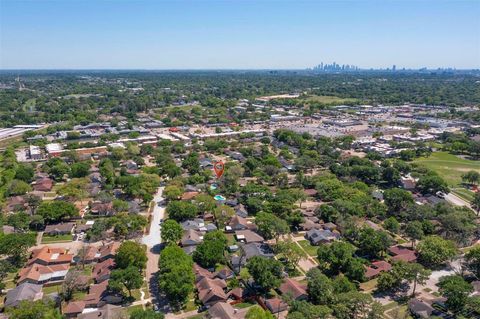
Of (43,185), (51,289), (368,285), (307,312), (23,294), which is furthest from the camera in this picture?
(43,185)

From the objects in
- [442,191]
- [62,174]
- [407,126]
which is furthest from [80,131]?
[407,126]

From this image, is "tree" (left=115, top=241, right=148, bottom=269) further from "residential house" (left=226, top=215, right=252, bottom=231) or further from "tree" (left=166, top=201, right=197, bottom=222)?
"residential house" (left=226, top=215, right=252, bottom=231)

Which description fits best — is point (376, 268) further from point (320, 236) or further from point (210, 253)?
point (210, 253)

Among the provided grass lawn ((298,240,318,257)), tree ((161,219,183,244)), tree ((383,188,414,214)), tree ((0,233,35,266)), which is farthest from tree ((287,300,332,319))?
tree ((0,233,35,266))

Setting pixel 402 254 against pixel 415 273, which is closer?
pixel 415 273

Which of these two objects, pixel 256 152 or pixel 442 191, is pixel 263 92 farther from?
pixel 442 191

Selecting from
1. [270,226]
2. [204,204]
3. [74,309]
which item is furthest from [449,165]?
[74,309]

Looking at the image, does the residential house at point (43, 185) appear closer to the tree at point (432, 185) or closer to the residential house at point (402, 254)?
the residential house at point (402, 254)
